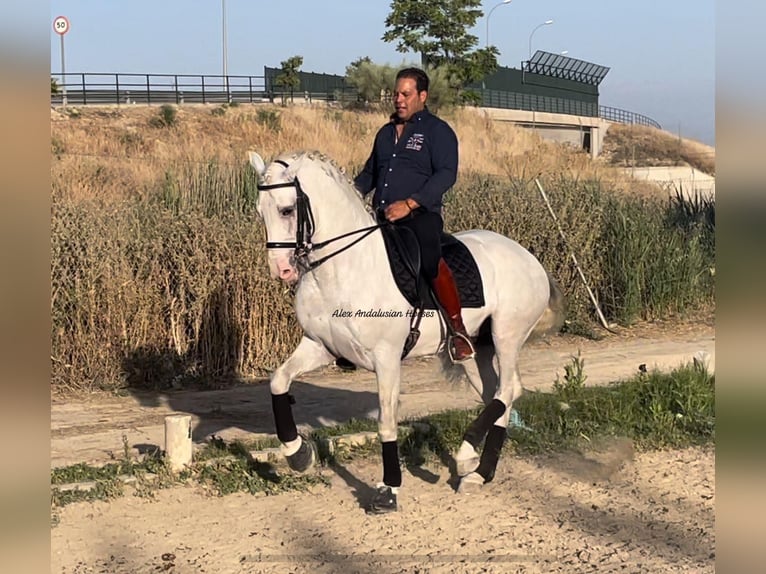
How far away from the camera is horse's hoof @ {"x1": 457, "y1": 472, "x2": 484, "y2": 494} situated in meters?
6.45

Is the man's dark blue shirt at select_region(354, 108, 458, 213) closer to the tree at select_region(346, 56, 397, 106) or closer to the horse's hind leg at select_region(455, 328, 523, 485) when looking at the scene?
the horse's hind leg at select_region(455, 328, 523, 485)

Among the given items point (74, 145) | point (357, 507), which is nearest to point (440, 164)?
point (357, 507)

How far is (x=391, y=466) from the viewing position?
5992 millimetres

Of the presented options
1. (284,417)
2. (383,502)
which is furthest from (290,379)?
(383,502)

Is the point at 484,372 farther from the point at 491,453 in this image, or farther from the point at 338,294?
the point at 338,294

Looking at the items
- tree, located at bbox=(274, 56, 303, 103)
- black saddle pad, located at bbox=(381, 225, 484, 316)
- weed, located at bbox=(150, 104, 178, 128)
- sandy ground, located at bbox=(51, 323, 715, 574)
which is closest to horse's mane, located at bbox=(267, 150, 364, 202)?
black saddle pad, located at bbox=(381, 225, 484, 316)

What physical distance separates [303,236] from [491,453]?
230 cm

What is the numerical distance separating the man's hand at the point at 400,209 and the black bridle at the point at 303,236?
31 centimetres

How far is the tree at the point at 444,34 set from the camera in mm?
50188

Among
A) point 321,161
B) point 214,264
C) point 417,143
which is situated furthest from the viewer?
point 214,264

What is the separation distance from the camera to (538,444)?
25.0 ft

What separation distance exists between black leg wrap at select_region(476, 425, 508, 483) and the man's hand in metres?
1.86

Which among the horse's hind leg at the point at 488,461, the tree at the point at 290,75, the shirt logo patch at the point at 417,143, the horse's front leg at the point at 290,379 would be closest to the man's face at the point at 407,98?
the shirt logo patch at the point at 417,143

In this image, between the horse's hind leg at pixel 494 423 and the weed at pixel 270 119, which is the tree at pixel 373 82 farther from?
the horse's hind leg at pixel 494 423
